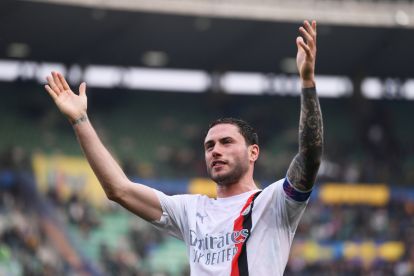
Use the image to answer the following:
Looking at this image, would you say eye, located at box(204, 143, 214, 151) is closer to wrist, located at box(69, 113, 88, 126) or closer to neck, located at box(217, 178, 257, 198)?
neck, located at box(217, 178, 257, 198)

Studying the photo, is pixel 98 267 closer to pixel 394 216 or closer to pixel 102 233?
pixel 102 233

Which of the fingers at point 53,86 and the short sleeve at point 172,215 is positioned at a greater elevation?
the fingers at point 53,86

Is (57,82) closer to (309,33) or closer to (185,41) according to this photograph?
(309,33)

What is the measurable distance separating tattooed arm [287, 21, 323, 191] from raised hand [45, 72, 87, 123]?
1.12 meters

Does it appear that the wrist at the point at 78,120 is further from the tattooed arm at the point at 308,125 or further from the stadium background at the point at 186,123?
the stadium background at the point at 186,123

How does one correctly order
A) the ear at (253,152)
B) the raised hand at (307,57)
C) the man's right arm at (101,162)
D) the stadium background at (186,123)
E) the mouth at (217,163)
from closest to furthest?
the raised hand at (307,57) → the man's right arm at (101,162) → the mouth at (217,163) → the ear at (253,152) → the stadium background at (186,123)

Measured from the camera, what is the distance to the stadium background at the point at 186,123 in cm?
2238

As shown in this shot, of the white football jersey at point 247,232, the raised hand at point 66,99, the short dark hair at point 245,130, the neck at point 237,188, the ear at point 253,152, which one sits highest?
the raised hand at point 66,99

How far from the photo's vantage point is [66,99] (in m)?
4.23

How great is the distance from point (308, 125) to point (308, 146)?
0.35 feet

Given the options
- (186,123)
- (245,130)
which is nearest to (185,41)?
(186,123)

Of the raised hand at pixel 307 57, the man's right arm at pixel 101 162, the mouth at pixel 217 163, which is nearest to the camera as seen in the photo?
the raised hand at pixel 307 57

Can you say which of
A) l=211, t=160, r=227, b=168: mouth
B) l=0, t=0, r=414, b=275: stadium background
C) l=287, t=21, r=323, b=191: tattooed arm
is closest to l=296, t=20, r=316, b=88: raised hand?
l=287, t=21, r=323, b=191: tattooed arm

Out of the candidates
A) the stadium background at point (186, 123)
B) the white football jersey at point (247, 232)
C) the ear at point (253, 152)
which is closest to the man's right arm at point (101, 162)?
the white football jersey at point (247, 232)
